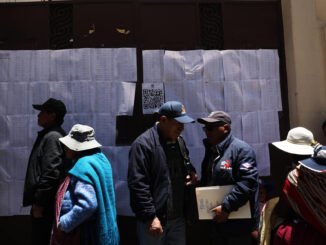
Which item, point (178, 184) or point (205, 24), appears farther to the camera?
point (205, 24)

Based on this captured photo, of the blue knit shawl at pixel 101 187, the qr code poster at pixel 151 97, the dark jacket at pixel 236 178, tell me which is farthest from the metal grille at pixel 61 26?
the dark jacket at pixel 236 178

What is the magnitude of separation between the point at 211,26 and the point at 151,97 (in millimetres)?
1322

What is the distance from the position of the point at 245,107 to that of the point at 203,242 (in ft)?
6.17

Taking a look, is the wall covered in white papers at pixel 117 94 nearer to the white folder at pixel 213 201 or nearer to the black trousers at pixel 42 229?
the black trousers at pixel 42 229

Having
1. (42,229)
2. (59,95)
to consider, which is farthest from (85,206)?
(59,95)

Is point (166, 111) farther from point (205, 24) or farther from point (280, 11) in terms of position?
point (280, 11)

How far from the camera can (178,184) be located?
3.16 metres

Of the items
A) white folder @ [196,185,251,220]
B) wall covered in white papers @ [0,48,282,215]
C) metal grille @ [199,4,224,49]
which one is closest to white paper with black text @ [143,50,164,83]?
wall covered in white papers @ [0,48,282,215]

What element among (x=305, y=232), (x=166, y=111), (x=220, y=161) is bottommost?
Answer: (x=305, y=232)

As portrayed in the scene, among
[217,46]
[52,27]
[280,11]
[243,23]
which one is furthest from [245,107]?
[52,27]

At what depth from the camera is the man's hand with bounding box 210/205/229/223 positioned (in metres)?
2.89

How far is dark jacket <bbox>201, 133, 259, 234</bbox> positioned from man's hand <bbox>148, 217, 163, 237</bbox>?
23.4 inches

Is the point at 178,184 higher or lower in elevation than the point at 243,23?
lower

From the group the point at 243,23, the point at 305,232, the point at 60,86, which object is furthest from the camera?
the point at 243,23
